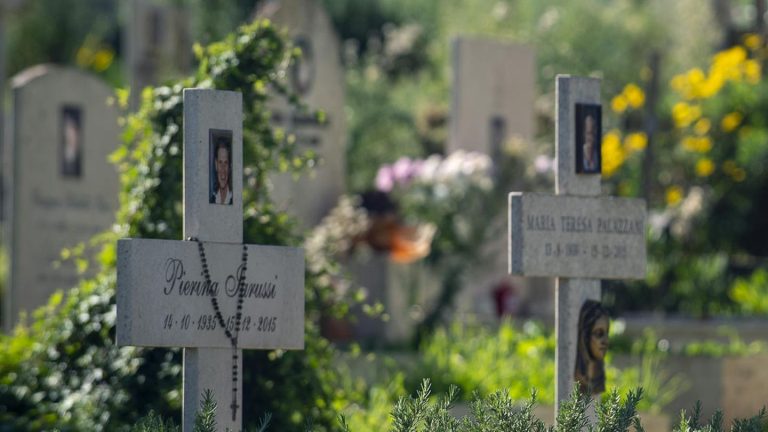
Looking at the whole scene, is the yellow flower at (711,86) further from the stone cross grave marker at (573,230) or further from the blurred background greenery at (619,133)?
the stone cross grave marker at (573,230)

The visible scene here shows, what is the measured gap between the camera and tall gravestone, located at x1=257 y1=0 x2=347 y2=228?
492 inches

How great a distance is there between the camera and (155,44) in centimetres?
1572

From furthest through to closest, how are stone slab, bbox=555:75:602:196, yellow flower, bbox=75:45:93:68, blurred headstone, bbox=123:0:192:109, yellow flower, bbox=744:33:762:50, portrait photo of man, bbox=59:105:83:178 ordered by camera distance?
yellow flower, bbox=75:45:93:68 < yellow flower, bbox=744:33:762:50 < blurred headstone, bbox=123:0:192:109 < portrait photo of man, bbox=59:105:83:178 < stone slab, bbox=555:75:602:196

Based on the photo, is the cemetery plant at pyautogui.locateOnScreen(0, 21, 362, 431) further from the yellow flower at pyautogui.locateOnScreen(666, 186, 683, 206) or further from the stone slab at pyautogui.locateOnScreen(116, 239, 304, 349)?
the yellow flower at pyautogui.locateOnScreen(666, 186, 683, 206)

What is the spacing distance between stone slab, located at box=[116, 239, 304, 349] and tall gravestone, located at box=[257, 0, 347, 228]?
6332 millimetres

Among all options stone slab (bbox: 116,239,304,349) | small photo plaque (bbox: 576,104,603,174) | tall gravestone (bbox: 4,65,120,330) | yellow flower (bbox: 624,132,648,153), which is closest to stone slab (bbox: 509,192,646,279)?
small photo plaque (bbox: 576,104,603,174)

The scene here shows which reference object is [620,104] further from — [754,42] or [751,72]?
[754,42]

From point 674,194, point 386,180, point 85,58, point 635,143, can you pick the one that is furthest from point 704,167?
point 85,58

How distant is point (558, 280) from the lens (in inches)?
263

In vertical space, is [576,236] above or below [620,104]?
below

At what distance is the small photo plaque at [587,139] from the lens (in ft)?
22.0

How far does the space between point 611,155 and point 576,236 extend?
927 centimetres

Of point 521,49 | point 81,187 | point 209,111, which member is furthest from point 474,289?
point 209,111

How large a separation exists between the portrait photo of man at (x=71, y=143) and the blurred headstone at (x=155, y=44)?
10.1 feet
